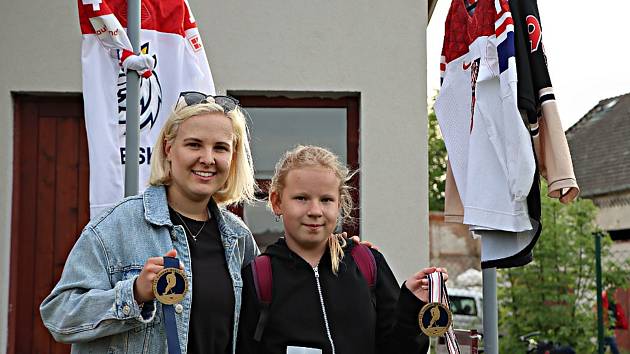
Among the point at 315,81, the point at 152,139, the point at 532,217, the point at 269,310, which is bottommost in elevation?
the point at 269,310

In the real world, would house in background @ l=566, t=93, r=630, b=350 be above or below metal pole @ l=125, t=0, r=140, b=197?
above

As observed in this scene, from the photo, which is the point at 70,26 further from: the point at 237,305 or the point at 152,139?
the point at 237,305

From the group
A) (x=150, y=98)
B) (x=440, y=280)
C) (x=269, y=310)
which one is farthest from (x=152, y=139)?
(x=440, y=280)

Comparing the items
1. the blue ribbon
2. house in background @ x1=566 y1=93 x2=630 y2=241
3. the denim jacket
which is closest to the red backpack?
the denim jacket

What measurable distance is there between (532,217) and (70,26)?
11.1ft

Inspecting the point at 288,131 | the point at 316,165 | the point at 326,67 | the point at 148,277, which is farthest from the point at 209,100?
the point at 288,131

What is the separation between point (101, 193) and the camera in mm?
3785

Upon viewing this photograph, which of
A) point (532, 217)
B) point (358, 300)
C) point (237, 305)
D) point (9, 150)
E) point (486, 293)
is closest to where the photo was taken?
point (237, 305)

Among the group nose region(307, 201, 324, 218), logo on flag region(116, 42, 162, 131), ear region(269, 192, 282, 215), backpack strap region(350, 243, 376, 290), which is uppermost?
logo on flag region(116, 42, 162, 131)

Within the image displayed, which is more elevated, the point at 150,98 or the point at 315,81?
the point at 315,81

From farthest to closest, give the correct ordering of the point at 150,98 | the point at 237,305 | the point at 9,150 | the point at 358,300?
the point at 9,150 < the point at 150,98 < the point at 358,300 < the point at 237,305

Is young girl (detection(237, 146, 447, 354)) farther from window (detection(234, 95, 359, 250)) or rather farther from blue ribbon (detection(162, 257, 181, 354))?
window (detection(234, 95, 359, 250))

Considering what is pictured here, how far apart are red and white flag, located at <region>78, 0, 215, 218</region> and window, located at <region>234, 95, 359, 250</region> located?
1641 millimetres

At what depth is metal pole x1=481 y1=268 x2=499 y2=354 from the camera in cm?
362
